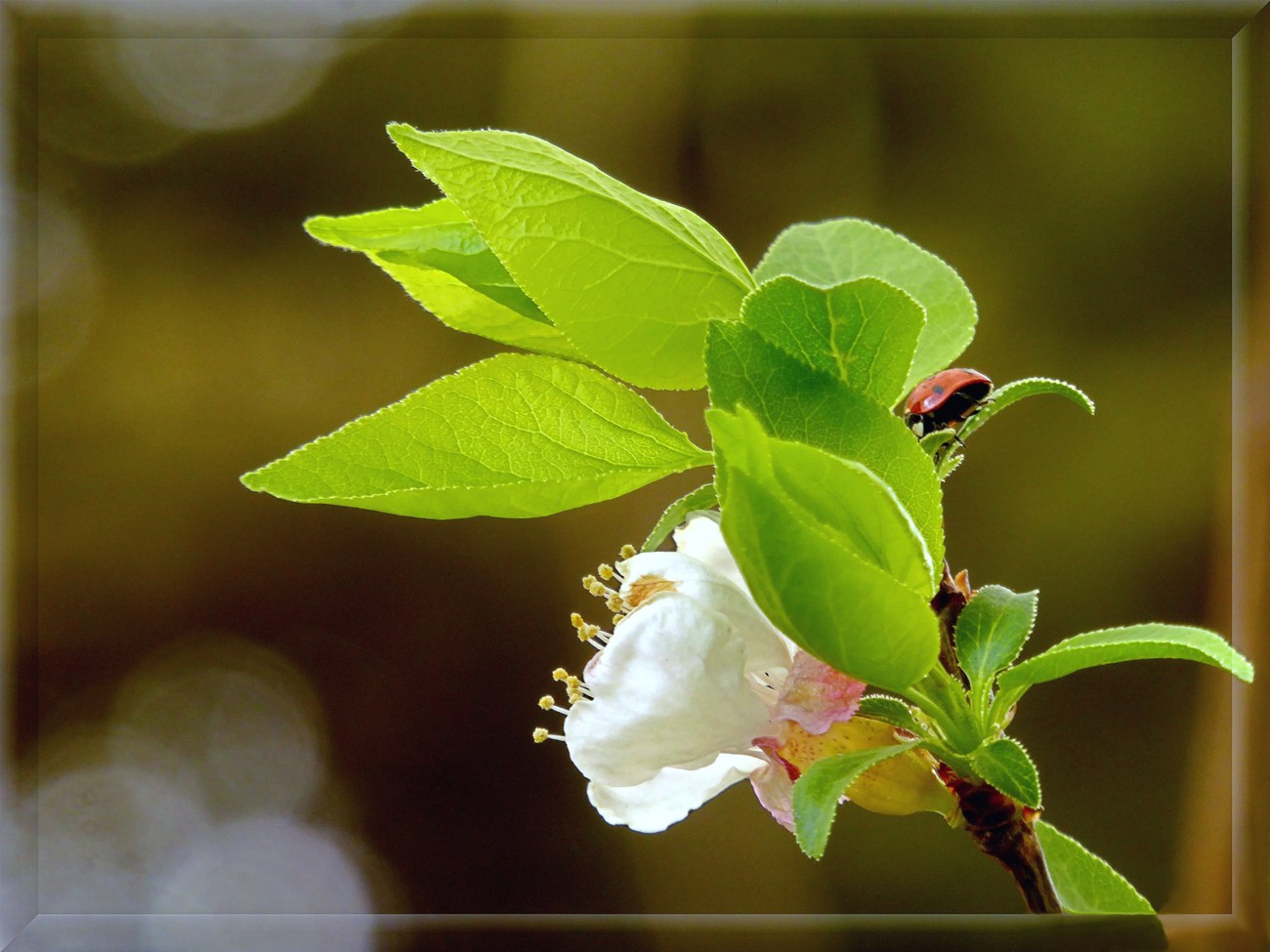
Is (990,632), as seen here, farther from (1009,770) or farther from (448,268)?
(448,268)

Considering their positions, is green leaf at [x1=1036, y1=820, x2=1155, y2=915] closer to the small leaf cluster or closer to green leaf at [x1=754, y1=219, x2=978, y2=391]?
the small leaf cluster

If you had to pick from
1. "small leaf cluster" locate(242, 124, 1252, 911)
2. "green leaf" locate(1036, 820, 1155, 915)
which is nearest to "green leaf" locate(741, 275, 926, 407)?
"small leaf cluster" locate(242, 124, 1252, 911)

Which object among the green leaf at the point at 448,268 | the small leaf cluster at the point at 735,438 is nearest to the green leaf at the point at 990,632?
the small leaf cluster at the point at 735,438

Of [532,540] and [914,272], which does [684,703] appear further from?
[532,540]

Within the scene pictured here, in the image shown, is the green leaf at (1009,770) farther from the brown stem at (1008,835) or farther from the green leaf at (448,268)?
the green leaf at (448,268)

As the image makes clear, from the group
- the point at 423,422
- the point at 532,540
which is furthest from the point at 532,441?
the point at 532,540

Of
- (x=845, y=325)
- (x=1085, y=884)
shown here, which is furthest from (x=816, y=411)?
(x=1085, y=884)
